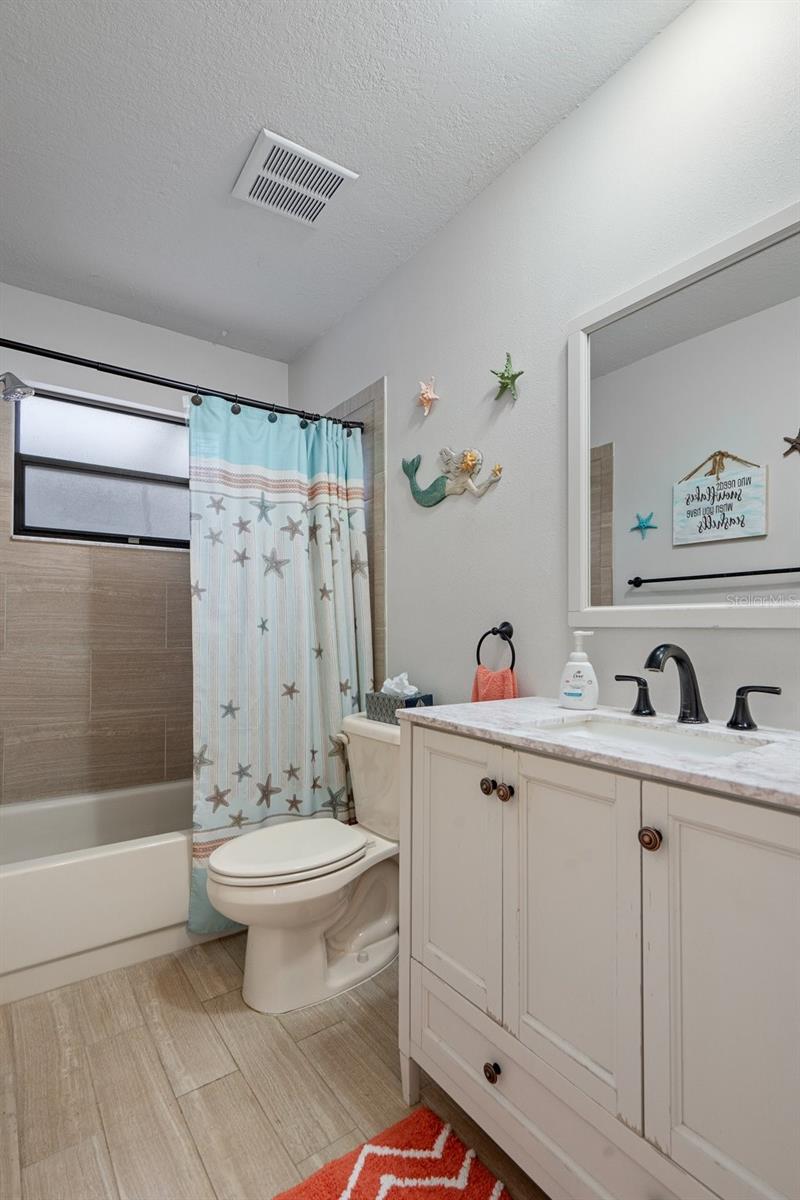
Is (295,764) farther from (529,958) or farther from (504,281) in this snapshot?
(504,281)

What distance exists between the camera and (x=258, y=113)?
1.60 meters

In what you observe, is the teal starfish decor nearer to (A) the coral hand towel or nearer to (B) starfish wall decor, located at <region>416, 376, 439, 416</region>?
(A) the coral hand towel

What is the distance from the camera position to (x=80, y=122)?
1.63 m

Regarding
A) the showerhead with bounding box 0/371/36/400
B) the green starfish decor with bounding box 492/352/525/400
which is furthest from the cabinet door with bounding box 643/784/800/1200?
the showerhead with bounding box 0/371/36/400

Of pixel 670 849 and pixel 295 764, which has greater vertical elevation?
pixel 670 849

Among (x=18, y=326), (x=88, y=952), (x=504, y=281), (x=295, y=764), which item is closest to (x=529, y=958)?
(x=295, y=764)

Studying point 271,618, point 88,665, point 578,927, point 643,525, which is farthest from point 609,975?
point 88,665

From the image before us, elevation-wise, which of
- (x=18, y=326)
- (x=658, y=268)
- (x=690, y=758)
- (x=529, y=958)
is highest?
(x=18, y=326)

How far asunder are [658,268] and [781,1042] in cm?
149

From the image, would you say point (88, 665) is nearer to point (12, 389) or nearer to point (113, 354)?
point (12, 389)

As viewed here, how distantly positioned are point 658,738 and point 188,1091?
137 centimetres

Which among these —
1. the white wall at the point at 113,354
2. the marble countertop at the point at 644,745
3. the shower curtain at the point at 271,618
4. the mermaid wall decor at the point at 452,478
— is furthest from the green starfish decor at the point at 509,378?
the white wall at the point at 113,354

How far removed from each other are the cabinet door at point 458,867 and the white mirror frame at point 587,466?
1.70 ft

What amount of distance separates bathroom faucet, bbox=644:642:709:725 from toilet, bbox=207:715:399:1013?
2.95ft
